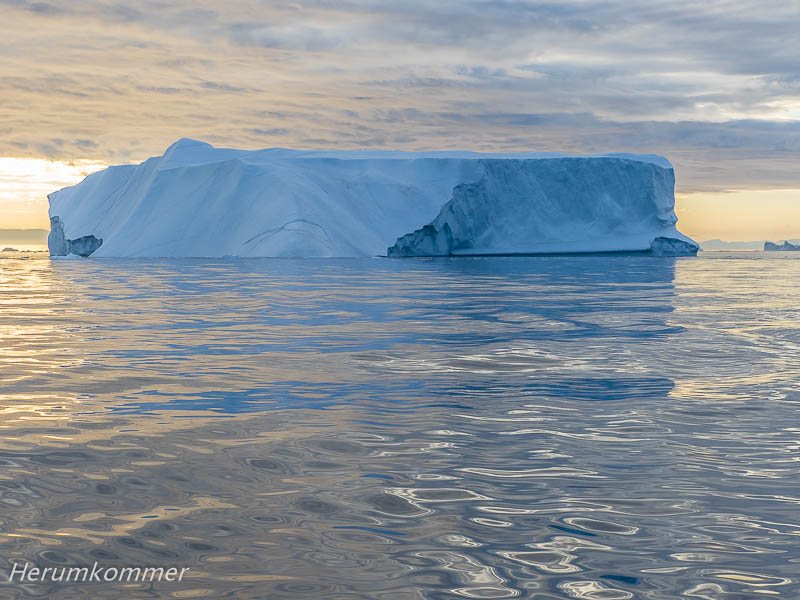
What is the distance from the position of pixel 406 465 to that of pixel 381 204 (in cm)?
4455

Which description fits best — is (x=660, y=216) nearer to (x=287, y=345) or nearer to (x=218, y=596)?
(x=287, y=345)

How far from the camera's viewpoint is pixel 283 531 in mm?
3025

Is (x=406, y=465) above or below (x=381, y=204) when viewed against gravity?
below

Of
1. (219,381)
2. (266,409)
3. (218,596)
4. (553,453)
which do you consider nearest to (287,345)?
(219,381)

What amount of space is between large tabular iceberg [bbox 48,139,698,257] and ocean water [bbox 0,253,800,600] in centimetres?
3525

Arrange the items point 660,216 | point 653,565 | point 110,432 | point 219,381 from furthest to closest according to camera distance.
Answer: point 660,216
point 219,381
point 110,432
point 653,565

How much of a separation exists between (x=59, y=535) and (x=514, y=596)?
1.65 metres

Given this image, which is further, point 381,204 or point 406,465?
point 381,204

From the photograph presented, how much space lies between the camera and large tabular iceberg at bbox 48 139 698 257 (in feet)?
147

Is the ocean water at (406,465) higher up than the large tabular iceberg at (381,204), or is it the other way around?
the large tabular iceberg at (381,204)

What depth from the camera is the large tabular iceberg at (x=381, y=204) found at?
147 ft

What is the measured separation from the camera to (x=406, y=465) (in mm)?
3980

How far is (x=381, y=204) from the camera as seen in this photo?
4806 centimetres

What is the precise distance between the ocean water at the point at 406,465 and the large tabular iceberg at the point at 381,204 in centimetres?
3525
